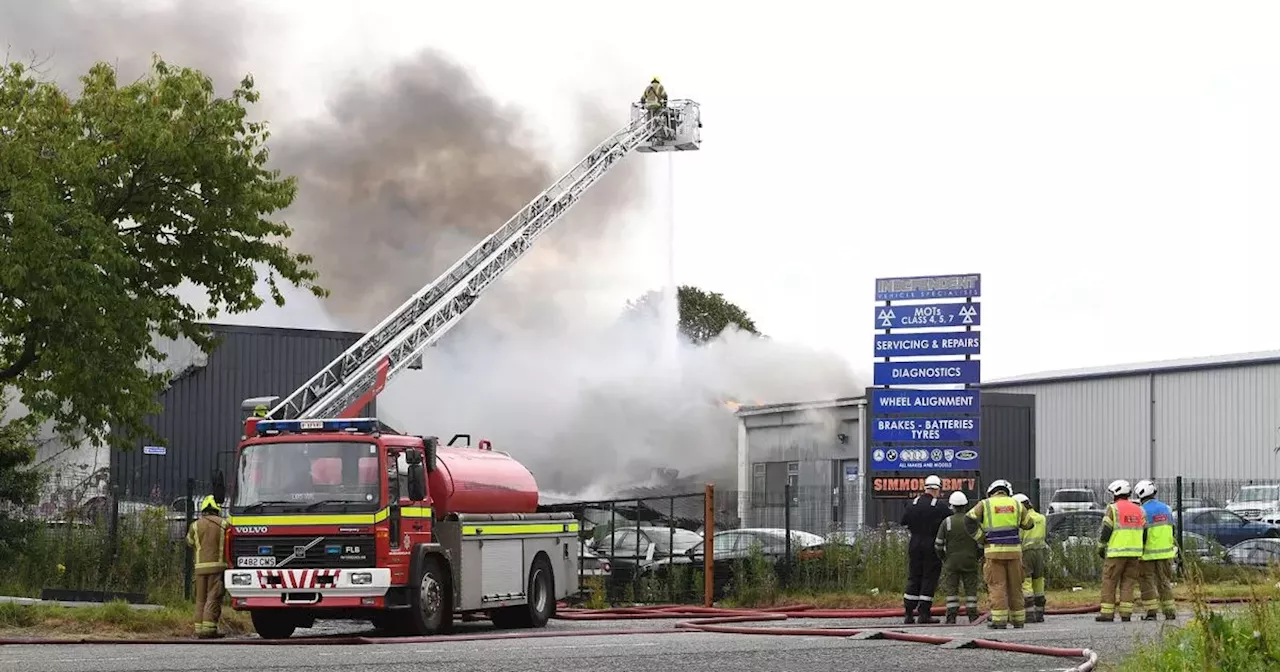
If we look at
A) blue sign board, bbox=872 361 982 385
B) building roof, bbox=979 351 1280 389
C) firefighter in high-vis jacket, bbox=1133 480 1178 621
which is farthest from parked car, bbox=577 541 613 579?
building roof, bbox=979 351 1280 389

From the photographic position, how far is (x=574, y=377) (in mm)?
53875

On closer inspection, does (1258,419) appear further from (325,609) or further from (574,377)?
(325,609)

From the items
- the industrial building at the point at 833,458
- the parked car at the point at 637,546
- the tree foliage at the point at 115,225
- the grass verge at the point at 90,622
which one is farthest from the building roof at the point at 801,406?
the grass verge at the point at 90,622

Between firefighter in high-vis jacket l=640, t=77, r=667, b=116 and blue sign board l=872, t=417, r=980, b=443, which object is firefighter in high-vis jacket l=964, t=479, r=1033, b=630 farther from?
firefighter in high-vis jacket l=640, t=77, r=667, b=116

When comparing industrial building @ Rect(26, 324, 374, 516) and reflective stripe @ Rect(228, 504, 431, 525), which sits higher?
industrial building @ Rect(26, 324, 374, 516)

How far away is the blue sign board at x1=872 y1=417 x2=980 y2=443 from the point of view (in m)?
31.7

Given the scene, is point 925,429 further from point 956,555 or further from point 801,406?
point 801,406

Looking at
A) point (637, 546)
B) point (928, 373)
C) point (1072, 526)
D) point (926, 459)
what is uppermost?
point (928, 373)

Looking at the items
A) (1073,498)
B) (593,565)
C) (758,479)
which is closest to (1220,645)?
(593,565)

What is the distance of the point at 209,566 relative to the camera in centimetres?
2044

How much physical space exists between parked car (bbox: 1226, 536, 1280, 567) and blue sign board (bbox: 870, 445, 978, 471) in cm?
489

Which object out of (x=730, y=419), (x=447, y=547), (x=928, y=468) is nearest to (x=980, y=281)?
(x=928, y=468)

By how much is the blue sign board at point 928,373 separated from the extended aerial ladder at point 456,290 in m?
11.0

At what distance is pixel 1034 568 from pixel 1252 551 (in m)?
9.38
